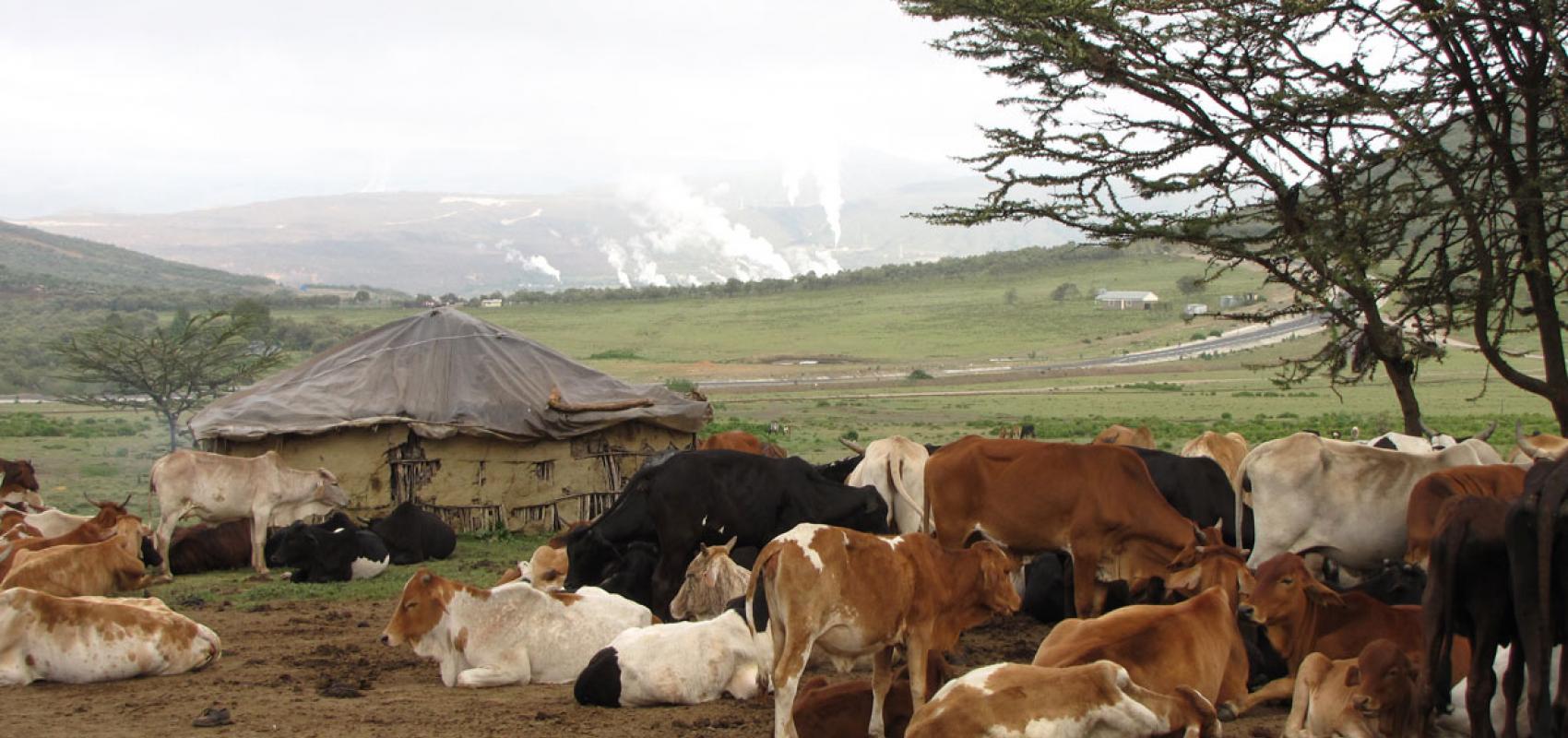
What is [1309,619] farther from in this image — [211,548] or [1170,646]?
[211,548]

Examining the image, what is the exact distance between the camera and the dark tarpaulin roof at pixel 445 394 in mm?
20156

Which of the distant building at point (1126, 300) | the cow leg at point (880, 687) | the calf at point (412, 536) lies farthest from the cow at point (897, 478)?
the distant building at point (1126, 300)

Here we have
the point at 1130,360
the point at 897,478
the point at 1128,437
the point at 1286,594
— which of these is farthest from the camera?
the point at 1130,360

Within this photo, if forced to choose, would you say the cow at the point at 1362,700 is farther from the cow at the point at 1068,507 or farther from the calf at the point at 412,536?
the calf at the point at 412,536

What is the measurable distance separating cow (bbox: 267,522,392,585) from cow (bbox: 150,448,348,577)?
3.27ft

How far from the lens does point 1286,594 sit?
8.61 meters

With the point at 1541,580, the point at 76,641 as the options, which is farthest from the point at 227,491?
the point at 1541,580

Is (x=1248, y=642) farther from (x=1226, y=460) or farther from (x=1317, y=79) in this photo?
(x=1317, y=79)

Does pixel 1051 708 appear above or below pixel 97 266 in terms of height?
below

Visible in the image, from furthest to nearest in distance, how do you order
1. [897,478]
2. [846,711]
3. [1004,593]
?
[897,478] → [1004,593] → [846,711]

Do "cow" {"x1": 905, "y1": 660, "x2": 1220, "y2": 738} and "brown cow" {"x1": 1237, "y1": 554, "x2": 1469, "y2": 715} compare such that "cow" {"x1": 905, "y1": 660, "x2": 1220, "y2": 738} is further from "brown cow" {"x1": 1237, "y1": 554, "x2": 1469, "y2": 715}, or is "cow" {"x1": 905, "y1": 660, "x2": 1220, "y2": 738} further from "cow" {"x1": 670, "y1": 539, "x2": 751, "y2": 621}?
"cow" {"x1": 670, "y1": 539, "x2": 751, "y2": 621}

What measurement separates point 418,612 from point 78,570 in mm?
4257

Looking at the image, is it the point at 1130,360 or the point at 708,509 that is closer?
the point at 708,509

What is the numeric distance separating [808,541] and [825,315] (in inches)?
3731
